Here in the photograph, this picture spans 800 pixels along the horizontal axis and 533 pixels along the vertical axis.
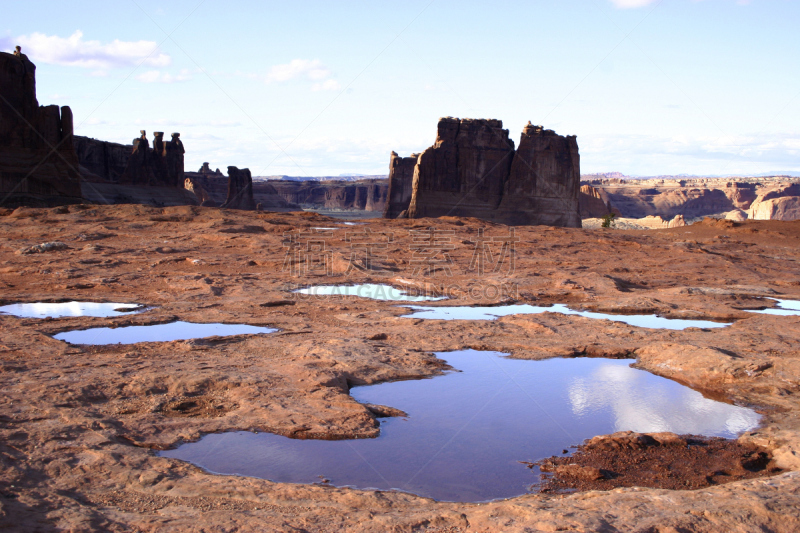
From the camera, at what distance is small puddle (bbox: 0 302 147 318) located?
811 centimetres

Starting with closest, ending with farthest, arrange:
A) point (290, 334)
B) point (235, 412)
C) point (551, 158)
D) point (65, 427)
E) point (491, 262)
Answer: point (65, 427) → point (235, 412) → point (290, 334) → point (491, 262) → point (551, 158)

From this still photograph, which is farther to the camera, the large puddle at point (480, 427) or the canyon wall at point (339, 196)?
the canyon wall at point (339, 196)

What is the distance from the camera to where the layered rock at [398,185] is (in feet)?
156

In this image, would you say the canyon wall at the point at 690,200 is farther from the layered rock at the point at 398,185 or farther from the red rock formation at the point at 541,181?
the red rock formation at the point at 541,181

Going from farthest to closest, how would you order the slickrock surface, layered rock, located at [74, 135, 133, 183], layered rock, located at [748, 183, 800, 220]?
layered rock, located at [748, 183, 800, 220] → layered rock, located at [74, 135, 133, 183] → the slickrock surface

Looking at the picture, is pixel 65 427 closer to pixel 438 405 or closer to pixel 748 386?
pixel 438 405

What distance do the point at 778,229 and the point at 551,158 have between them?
1568cm

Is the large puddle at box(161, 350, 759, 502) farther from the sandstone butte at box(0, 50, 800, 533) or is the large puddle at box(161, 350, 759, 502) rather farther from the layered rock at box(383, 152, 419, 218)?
the layered rock at box(383, 152, 419, 218)

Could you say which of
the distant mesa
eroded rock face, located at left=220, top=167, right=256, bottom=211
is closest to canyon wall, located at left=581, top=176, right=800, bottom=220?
the distant mesa

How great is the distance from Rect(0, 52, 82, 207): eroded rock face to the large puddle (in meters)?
28.1

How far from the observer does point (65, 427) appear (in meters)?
3.96

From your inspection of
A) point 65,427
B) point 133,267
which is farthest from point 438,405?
point 133,267

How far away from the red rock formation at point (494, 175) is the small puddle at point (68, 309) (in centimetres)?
3160

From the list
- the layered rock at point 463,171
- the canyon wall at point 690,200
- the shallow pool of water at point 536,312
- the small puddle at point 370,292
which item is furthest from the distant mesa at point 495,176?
the canyon wall at point 690,200
